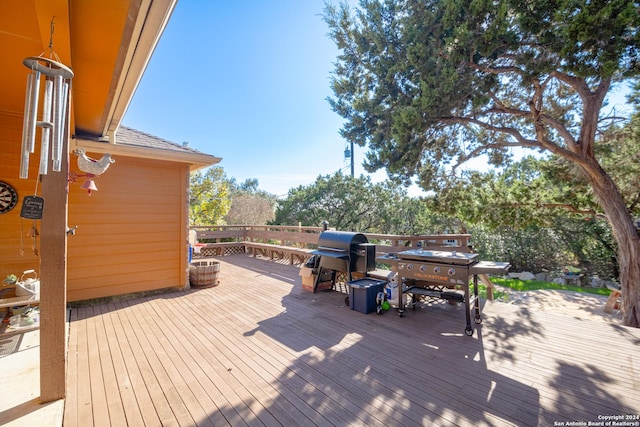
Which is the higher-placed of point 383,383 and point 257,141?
point 257,141

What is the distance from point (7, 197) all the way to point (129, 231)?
145 cm

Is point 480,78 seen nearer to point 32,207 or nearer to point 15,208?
point 32,207

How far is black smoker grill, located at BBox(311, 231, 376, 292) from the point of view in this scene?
4.31 meters

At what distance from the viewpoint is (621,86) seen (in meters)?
5.37

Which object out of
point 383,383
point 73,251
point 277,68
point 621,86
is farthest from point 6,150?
point 621,86

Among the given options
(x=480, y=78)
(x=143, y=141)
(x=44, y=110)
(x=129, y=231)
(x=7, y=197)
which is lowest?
(x=129, y=231)

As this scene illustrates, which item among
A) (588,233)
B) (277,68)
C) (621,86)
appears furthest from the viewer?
(588,233)

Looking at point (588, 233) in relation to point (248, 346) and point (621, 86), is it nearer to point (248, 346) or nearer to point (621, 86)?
point (621, 86)

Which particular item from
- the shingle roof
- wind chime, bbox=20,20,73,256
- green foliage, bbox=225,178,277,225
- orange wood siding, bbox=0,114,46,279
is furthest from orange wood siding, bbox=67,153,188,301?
green foliage, bbox=225,178,277,225

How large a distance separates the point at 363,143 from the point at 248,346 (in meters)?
4.61

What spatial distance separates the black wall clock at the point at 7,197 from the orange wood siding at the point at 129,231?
573 mm

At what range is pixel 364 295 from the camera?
384 centimetres

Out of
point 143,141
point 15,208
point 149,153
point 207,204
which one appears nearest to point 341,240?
point 149,153

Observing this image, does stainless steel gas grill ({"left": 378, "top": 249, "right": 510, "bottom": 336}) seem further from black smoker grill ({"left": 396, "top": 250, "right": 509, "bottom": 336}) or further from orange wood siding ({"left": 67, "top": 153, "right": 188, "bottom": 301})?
orange wood siding ({"left": 67, "top": 153, "right": 188, "bottom": 301})
